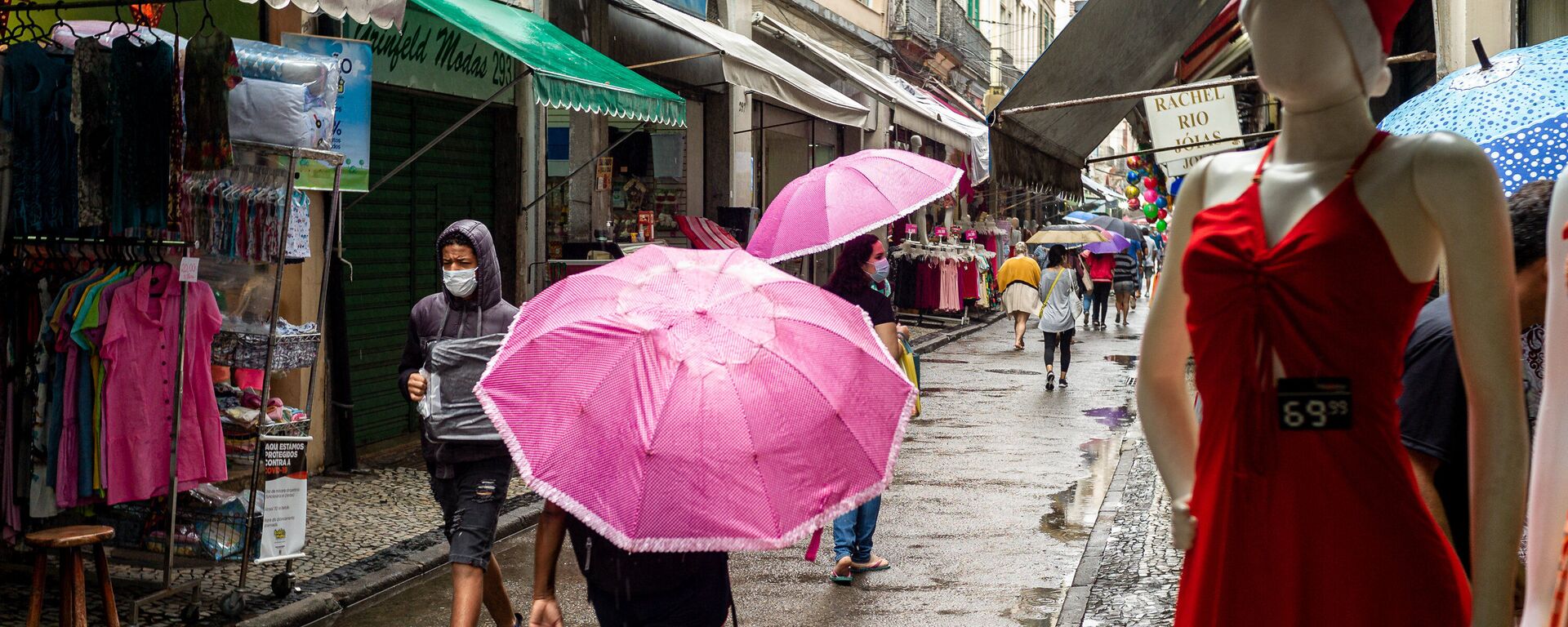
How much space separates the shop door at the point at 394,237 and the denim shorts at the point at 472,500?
5335 millimetres

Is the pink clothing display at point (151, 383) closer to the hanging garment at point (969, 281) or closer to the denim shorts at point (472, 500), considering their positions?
the denim shorts at point (472, 500)

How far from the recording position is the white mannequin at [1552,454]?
215 cm

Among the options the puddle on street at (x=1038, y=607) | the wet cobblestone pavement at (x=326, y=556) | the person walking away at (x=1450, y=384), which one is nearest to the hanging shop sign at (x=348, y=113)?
the wet cobblestone pavement at (x=326, y=556)

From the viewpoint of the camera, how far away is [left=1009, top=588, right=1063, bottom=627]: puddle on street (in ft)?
21.8

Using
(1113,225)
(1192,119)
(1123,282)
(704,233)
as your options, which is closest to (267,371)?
(1192,119)

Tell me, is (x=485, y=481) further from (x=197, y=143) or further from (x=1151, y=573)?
(x=1151, y=573)

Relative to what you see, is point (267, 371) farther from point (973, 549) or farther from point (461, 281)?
point (973, 549)

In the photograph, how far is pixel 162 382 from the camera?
6086mm

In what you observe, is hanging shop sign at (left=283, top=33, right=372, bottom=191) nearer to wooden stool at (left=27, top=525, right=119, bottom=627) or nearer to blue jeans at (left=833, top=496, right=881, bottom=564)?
wooden stool at (left=27, top=525, right=119, bottom=627)

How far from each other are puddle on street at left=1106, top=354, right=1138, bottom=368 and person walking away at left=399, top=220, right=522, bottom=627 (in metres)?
15.4

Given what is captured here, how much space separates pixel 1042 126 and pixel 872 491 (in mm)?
4744

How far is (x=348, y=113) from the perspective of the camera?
29.6ft

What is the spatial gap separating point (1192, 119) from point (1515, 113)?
6.17 metres

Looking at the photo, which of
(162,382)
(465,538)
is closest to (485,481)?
(465,538)
